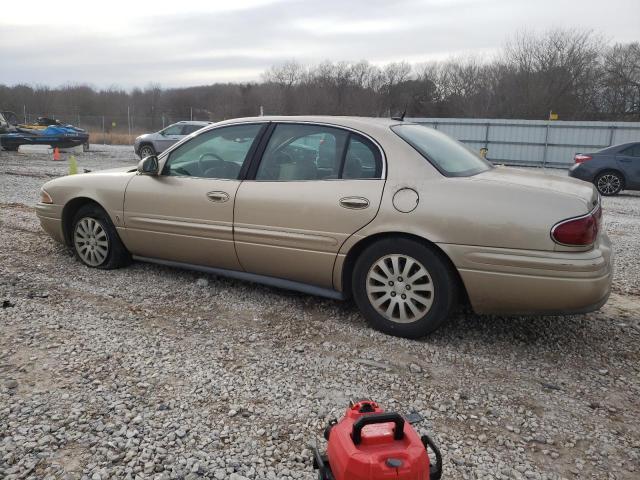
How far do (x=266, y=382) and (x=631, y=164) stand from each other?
12527 mm

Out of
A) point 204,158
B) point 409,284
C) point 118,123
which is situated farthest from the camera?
point 118,123

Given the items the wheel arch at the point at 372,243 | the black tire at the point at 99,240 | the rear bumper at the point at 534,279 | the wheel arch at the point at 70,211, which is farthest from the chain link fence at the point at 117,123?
the rear bumper at the point at 534,279

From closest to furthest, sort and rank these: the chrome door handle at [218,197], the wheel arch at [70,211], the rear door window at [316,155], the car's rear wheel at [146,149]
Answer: the rear door window at [316,155] < the chrome door handle at [218,197] < the wheel arch at [70,211] < the car's rear wheel at [146,149]

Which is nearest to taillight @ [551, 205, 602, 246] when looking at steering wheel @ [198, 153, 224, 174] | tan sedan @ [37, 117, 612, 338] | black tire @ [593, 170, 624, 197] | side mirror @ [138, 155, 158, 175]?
tan sedan @ [37, 117, 612, 338]

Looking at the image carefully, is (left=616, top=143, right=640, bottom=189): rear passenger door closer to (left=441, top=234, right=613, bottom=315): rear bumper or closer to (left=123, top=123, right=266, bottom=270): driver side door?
(left=441, top=234, right=613, bottom=315): rear bumper

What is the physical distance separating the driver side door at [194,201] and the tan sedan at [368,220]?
0.04ft

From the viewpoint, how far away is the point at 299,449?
247 cm

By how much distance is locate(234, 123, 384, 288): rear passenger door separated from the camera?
3707 millimetres

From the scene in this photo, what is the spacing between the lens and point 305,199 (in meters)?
3.85

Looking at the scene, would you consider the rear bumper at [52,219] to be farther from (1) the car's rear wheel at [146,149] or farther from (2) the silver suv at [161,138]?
(1) the car's rear wheel at [146,149]

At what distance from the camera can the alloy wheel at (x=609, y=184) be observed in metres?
12.7

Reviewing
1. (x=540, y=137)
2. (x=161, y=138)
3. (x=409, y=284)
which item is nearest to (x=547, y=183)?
(x=409, y=284)

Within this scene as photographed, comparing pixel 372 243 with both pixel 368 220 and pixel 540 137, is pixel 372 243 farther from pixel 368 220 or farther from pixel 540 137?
pixel 540 137

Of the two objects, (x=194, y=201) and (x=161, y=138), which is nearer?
(x=194, y=201)
